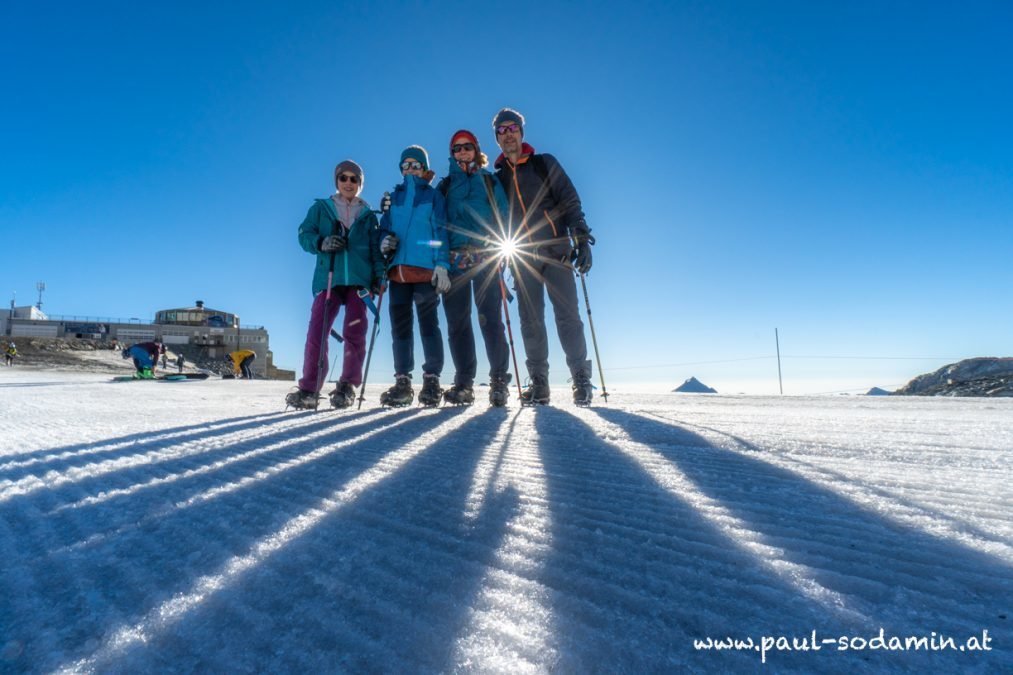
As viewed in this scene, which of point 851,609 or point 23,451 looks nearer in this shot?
point 851,609

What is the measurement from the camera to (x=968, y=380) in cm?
747

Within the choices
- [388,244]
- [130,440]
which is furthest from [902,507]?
[388,244]

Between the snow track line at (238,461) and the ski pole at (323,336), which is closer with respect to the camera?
the snow track line at (238,461)

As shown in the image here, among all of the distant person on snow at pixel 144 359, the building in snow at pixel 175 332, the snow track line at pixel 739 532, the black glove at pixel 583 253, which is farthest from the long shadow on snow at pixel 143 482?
the building in snow at pixel 175 332

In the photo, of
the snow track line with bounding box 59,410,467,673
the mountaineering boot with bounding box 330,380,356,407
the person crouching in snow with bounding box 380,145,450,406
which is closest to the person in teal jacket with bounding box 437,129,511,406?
the person crouching in snow with bounding box 380,145,450,406

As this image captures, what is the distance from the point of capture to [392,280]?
11.0 ft

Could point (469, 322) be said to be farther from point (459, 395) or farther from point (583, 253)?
point (583, 253)

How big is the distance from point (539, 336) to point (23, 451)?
8.61ft

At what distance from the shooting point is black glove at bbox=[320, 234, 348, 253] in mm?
3207

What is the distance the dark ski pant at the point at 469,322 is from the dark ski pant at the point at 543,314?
19 centimetres

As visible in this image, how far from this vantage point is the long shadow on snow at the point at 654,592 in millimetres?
422

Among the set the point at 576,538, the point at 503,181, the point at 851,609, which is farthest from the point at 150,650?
the point at 503,181

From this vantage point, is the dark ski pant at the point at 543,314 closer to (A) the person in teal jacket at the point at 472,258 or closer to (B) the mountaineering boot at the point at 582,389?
(B) the mountaineering boot at the point at 582,389

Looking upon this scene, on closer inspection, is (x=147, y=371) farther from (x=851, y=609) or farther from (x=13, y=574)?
(x=851, y=609)
